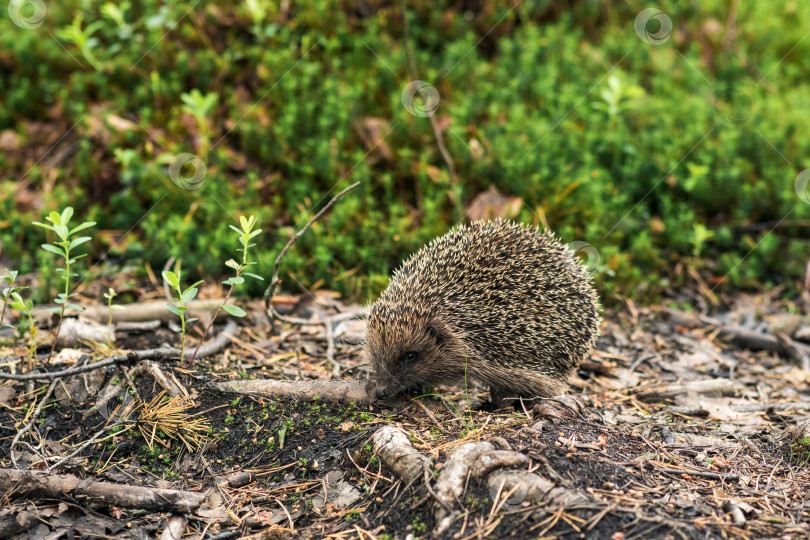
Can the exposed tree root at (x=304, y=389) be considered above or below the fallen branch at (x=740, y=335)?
above

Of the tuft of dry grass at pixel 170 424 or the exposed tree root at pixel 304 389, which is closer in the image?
the tuft of dry grass at pixel 170 424

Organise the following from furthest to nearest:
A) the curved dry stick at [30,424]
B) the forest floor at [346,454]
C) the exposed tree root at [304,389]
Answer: the exposed tree root at [304,389] < the curved dry stick at [30,424] < the forest floor at [346,454]

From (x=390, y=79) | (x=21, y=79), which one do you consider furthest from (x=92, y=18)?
(x=390, y=79)

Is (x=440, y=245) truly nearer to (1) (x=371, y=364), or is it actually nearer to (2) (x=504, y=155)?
(1) (x=371, y=364)

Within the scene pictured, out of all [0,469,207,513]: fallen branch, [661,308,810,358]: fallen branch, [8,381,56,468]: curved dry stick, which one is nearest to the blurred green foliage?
[661,308,810,358]: fallen branch

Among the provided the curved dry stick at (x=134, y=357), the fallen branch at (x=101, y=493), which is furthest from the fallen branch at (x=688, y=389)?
the fallen branch at (x=101, y=493)

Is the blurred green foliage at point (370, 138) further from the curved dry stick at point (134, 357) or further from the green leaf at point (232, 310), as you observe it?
the green leaf at point (232, 310)

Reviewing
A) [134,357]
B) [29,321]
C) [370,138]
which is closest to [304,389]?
[134,357]
